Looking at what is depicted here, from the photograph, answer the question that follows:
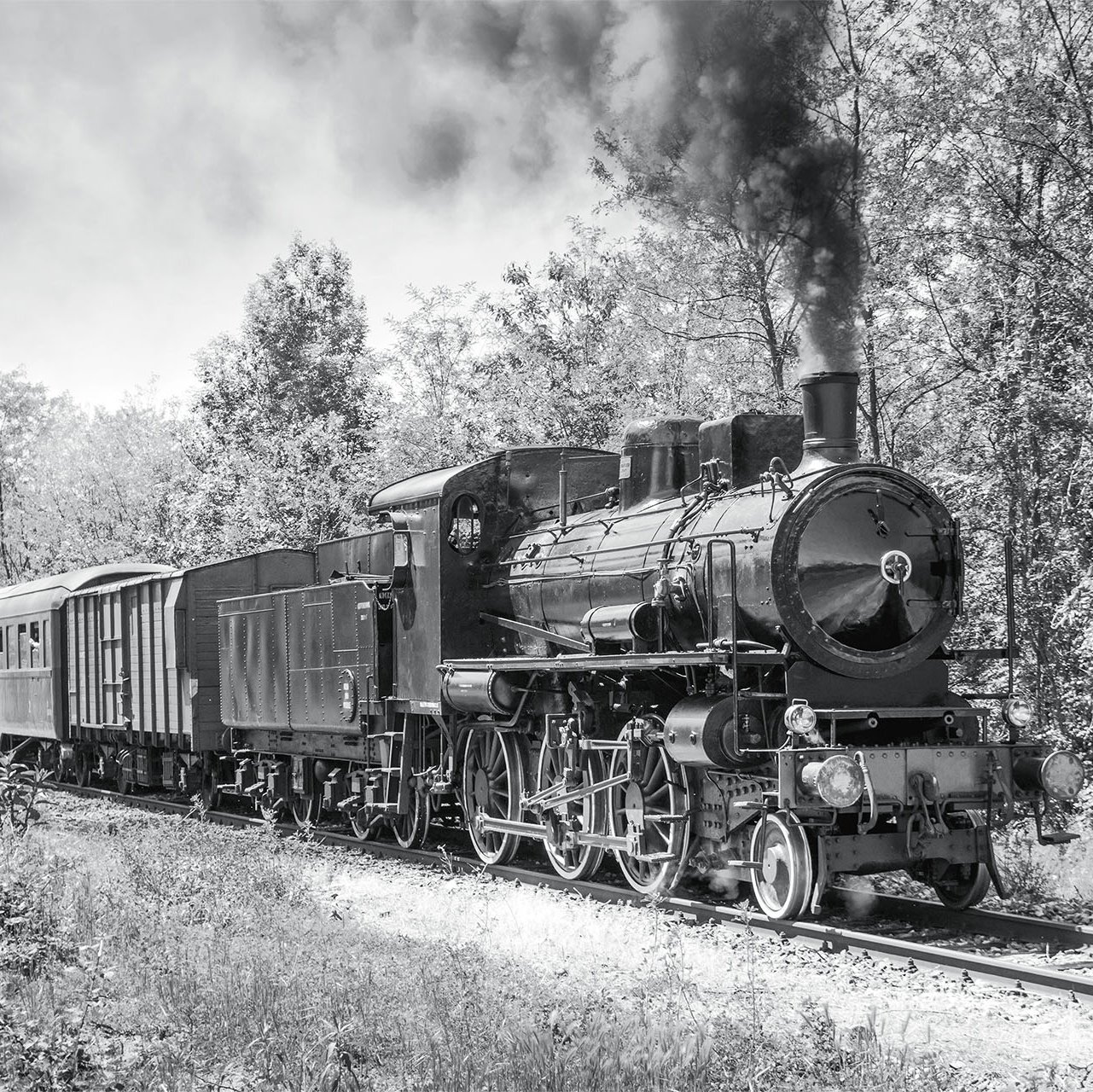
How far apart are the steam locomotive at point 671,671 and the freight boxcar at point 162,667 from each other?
75.8 inches

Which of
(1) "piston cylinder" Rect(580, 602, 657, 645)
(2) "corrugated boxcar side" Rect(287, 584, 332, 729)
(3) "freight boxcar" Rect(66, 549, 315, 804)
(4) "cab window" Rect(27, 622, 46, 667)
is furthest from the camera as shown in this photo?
(4) "cab window" Rect(27, 622, 46, 667)

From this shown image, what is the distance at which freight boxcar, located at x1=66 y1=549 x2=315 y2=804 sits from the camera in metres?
16.1

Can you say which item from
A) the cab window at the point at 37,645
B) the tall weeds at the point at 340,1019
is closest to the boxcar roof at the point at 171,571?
the cab window at the point at 37,645

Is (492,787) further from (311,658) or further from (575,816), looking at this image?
(311,658)

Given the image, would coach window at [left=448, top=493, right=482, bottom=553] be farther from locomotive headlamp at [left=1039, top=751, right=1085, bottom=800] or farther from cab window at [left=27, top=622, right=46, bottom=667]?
cab window at [left=27, top=622, right=46, bottom=667]

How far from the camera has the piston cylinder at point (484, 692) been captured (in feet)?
33.6

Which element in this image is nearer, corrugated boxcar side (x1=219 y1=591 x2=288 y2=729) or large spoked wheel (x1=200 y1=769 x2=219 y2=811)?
corrugated boxcar side (x1=219 y1=591 x2=288 y2=729)

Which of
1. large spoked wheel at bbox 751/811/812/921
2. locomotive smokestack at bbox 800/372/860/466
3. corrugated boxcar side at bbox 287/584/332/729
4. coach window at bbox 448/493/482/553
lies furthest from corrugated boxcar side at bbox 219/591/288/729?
locomotive smokestack at bbox 800/372/860/466

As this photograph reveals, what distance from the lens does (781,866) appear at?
822 cm

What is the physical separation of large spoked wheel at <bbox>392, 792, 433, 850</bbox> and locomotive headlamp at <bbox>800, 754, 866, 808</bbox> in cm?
494

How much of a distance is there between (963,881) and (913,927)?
19.0 inches

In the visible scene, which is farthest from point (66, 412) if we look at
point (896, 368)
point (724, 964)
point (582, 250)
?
point (724, 964)

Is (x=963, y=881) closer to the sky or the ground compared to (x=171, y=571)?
closer to the ground

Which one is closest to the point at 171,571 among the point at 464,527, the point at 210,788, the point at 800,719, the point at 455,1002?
the point at 210,788
